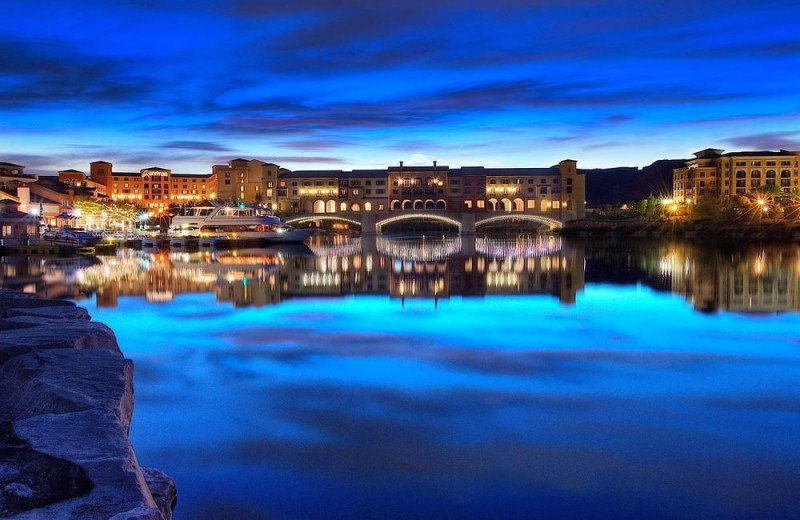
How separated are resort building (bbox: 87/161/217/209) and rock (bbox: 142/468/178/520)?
160657 millimetres

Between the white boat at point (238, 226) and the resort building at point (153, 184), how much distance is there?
292 ft

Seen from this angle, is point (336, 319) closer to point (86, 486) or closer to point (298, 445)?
point (298, 445)

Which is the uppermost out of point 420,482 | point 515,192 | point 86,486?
point 515,192

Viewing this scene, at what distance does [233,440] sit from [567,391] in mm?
4138

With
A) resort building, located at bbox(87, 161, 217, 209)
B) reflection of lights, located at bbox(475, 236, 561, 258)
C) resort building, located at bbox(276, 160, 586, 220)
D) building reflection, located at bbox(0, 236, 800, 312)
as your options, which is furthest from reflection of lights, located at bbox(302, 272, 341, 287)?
resort building, located at bbox(87, 161, 217, 209)

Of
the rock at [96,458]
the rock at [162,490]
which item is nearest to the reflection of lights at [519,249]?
the rock at [162,490]

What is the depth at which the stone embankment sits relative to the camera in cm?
415

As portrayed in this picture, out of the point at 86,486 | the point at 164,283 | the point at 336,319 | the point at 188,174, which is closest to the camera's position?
the point at 86,486

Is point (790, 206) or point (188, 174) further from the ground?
point (188, 174)

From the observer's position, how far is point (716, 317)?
55.8ft

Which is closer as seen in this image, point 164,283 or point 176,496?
point 176,496

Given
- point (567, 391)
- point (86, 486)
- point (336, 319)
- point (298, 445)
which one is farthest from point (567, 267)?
point (86, 486)

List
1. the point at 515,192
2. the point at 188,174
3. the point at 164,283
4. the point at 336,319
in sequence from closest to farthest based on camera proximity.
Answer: the point at 336,319 → the point at 164,283 → the point at 515,192 → the point at 188,174

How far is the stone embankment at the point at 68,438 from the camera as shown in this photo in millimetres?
4148
